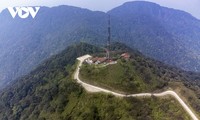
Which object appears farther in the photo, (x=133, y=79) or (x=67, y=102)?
(x=67, y=102)

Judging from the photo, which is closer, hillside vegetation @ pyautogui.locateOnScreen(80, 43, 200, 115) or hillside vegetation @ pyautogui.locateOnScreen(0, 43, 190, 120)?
hillside vegetation @ pyautogui.locateOnScreen(0, 43, 190, 120)

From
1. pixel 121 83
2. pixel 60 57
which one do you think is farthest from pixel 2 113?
pixel 121 83

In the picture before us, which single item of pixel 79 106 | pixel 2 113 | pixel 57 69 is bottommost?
pixel 2 113

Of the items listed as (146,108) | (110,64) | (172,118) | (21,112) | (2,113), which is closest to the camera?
(172,118)

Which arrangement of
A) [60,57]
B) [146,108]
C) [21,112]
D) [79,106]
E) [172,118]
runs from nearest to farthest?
[172,118], [146,108], [79,106], [21,112], [60,57]

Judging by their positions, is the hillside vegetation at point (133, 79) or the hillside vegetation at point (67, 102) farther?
the hillside vegetation at point (133, 79)

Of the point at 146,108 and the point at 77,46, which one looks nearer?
the point at 146,108

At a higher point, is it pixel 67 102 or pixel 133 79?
pixel 133 79

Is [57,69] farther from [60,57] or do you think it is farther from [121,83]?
[121,83]
